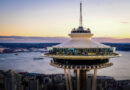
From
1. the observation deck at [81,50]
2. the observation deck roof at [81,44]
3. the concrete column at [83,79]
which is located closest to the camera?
the observation deck at [81,50]

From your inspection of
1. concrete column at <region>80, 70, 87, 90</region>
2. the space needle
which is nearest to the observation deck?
the space needle

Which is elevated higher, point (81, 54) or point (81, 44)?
point (81, 44)

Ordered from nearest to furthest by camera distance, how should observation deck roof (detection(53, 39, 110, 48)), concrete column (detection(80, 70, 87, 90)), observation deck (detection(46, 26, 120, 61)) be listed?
1. observation deck (detection(46, 26, 120, 61))
2. observation deck roof (detection(53, 39, 110, 48))
3. concrete column (detection(80, 70, 87, 90))

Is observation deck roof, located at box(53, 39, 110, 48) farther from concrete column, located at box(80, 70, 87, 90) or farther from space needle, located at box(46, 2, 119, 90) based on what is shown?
concrete column, located at box(80, 70, 87, 90)

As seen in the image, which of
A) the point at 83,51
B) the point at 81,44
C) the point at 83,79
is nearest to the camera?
the point at 83,51

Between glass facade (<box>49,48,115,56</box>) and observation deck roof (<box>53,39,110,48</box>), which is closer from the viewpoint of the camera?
glass facade (<box>49,48,115,56</box>)

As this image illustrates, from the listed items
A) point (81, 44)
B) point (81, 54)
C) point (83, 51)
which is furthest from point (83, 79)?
point (81, 44)

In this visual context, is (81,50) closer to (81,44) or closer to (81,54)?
(81,54)

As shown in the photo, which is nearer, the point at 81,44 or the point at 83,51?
the point at 83,51

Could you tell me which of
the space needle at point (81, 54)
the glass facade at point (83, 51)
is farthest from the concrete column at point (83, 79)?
the glass facade at point (83, 51)

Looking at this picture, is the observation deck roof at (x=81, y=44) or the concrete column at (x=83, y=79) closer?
the observation deck roof at (x=81, y=44)

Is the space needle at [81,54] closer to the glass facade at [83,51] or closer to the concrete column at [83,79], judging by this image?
the glass facade at [83,51]

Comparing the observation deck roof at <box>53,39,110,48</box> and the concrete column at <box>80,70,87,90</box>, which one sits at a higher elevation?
the observation deck roof at <box>53,39,110,48</box>
